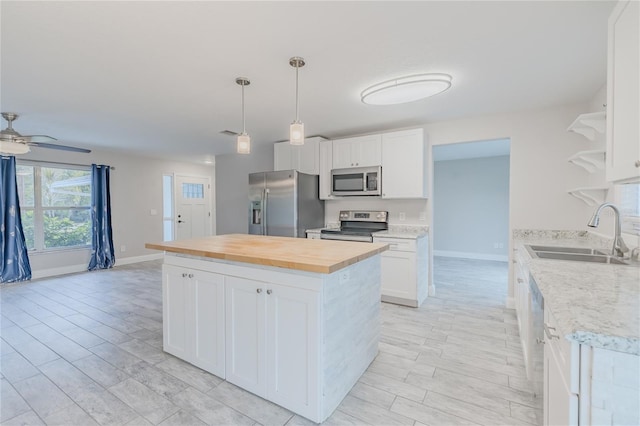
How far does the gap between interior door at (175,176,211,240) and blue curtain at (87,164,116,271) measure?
159 cm

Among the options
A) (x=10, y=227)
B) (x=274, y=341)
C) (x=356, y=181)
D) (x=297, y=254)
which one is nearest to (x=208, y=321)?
(x=274, y=341)

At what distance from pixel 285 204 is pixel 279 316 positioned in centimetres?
275

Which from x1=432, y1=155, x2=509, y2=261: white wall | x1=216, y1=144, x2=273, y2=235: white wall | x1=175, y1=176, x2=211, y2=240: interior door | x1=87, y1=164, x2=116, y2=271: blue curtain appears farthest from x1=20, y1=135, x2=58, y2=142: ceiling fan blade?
x1=432, y1=155, x2=509, y2=261: white wall

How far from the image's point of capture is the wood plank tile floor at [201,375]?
5.64 ft

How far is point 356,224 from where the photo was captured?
178 inches

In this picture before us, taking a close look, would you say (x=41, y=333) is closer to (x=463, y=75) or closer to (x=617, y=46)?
(x=463, y=75)

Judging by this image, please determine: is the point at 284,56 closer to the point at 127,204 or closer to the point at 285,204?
the point at 285,204

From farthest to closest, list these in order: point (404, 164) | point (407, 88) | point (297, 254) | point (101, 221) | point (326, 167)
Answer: point (101, 221) → point (326, 167) → point (404, 164) → point (407, 88) → point (297, 254)

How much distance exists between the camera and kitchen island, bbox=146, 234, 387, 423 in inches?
64.2

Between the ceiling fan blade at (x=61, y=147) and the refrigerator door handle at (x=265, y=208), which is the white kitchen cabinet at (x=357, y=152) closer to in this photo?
the refrigerator door handle at (x=265, y=208)

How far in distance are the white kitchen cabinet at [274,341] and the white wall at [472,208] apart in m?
6.28

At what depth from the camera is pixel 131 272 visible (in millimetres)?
5410

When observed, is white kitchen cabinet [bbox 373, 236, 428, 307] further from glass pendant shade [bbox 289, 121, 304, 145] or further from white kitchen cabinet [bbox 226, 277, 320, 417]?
white kitchen cabinet [bbox 226, 277, 320, 417]

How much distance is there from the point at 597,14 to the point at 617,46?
0.44m
